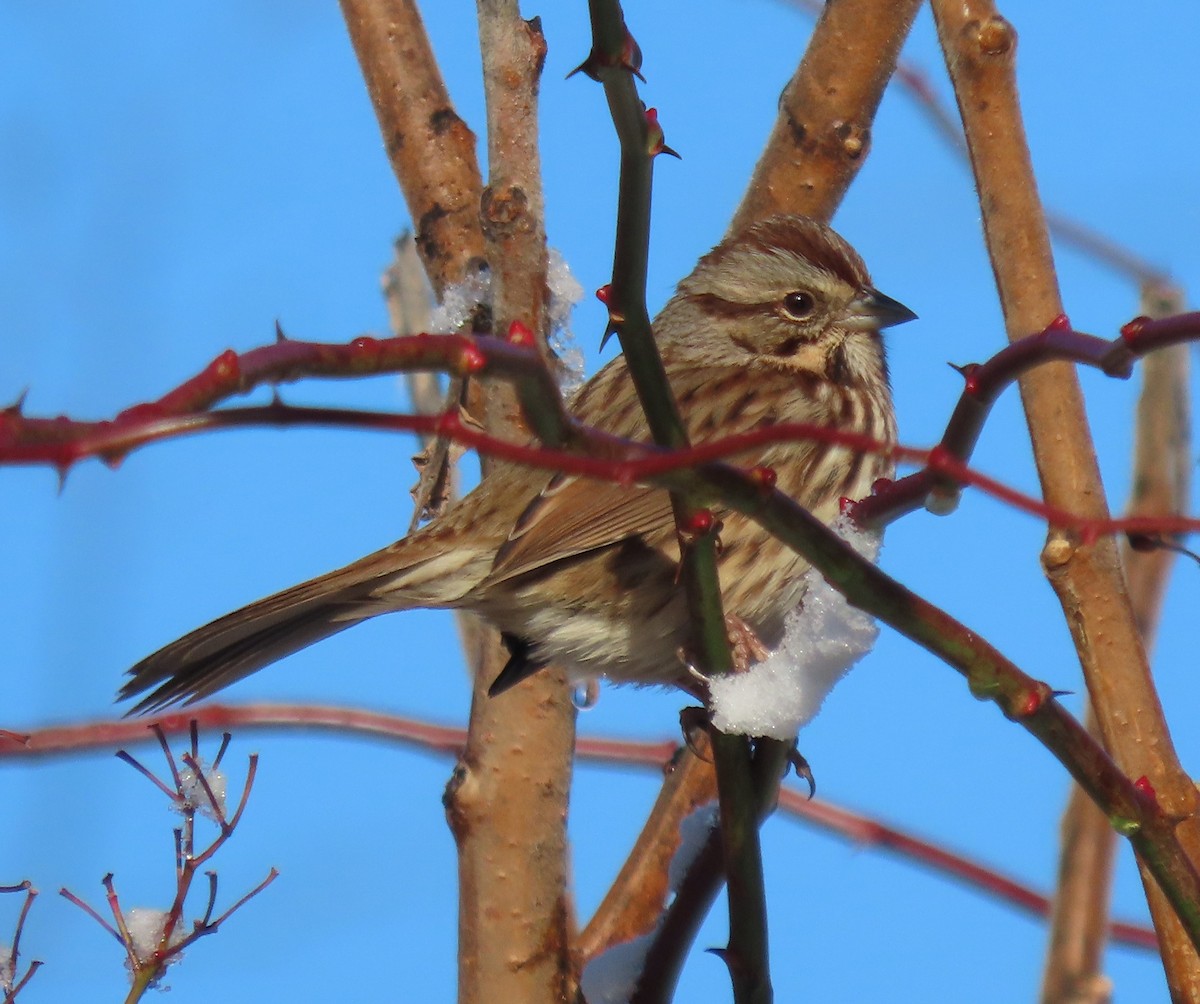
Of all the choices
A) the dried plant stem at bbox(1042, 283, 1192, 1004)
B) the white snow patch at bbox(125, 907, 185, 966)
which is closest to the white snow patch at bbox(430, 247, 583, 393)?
the dried plant stem at bbox(1042, 283, 1192, 1004)

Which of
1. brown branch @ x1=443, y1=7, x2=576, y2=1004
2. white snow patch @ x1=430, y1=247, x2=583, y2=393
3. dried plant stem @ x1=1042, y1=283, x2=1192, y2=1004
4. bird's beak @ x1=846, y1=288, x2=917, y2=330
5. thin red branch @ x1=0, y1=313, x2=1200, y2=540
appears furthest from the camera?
bird's beak @ x1=846, y1=288, x2=917, y2=330

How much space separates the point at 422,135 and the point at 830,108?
98cm

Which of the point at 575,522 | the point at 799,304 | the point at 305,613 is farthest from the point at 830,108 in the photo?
the point at 305,613

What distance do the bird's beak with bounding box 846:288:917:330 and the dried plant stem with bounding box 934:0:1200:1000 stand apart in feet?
4.70

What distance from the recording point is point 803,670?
212 centimetres

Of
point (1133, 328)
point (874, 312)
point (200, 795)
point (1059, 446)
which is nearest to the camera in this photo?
point (1133, 328)

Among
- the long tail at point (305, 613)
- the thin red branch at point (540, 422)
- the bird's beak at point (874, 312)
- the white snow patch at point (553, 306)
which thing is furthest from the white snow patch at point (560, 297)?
the thin red branch at point (540, 422)

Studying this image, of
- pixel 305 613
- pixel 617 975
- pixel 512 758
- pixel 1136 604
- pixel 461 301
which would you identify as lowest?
pixel 617 975

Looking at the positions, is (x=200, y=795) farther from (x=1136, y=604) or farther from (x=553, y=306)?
(x=1136, y=604)

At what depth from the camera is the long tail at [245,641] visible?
10.2ft

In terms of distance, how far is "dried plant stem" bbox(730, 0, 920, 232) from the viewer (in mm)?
3963

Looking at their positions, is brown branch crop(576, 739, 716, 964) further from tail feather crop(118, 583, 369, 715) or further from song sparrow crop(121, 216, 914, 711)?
tail feather crop(118, 583, 369, 715)

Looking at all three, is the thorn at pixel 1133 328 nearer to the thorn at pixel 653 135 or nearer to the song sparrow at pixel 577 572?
the thorn at pixel 653 135

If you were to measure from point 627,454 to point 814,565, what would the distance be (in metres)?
0.24
